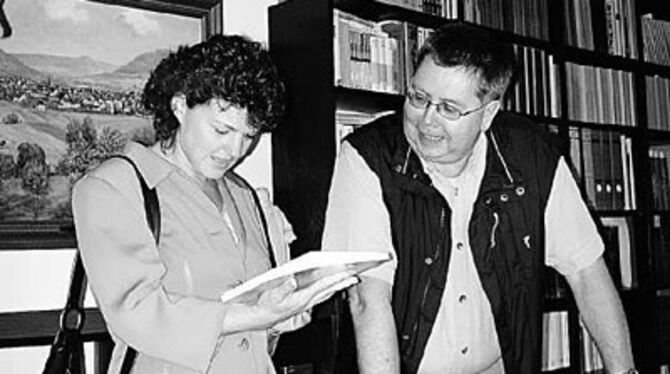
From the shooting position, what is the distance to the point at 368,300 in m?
1.66

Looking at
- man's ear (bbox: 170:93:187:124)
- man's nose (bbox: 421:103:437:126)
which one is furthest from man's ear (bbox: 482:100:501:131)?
man's ear (bbox: 170:93:187:124)

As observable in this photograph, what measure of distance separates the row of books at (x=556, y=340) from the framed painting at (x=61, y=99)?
1726mm

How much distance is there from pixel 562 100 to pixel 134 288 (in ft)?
7.57

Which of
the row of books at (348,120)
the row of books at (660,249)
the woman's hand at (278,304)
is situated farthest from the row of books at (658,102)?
the woman's hand at (278,304)

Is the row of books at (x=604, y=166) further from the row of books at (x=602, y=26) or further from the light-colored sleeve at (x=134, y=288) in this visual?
the light-colored sleeve at (x=134, y=288)

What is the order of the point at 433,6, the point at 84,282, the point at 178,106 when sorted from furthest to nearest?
the point at 433,6 < the point at 178,106 < the point at 84,282

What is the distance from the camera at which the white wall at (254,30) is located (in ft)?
8.53

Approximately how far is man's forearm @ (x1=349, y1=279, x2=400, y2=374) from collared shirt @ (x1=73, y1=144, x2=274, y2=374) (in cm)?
20

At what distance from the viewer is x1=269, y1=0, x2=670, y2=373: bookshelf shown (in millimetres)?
2475

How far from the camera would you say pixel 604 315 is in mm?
1827

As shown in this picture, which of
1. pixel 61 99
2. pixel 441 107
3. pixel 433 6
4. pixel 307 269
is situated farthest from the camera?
pixel 433 6

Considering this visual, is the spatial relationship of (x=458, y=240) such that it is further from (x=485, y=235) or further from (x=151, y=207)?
(x=151, y=207)

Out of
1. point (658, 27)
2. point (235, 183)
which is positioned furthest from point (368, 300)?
point (658, 27)

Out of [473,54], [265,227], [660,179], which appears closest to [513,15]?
[660,179]
